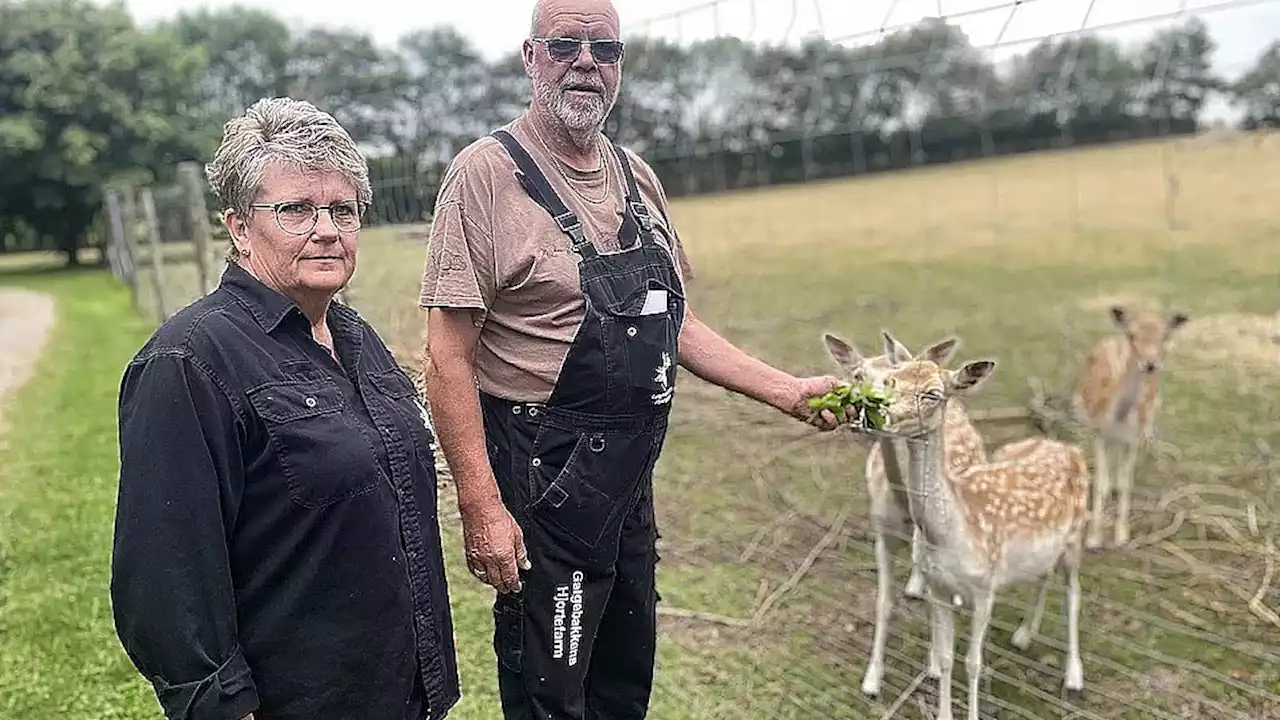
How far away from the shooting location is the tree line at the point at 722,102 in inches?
615

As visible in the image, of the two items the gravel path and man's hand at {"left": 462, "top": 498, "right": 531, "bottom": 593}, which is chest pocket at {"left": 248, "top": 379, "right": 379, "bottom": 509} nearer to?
man's hand at {"left": 462, "top": 498, "right": 531, "bottom": 593}

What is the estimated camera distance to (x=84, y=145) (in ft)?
87.8

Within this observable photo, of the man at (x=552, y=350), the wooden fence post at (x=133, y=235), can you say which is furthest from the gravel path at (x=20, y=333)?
the man at (x=552, y=350)

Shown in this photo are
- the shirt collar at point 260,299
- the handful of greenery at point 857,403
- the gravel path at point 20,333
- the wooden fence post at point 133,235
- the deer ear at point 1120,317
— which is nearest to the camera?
the shirt collar at point 260,299

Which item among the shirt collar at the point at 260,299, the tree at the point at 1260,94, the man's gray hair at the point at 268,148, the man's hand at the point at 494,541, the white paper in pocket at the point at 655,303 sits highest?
the tree at the point at 1260,94

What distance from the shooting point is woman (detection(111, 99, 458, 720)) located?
1.72m

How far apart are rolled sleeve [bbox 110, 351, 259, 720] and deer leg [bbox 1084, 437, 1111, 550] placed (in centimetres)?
497

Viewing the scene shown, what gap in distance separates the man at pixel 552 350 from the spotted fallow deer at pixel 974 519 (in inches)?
44.1

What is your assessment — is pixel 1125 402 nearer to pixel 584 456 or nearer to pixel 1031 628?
pixel 1031 628

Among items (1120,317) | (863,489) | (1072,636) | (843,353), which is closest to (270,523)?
(843,353)

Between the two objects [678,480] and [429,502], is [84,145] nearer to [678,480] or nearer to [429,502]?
[678,480]

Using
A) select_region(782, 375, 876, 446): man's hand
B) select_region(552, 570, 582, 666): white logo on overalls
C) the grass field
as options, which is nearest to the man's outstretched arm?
select_region(782, 375, 876, 446): man's hand

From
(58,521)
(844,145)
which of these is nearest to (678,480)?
(58,521)

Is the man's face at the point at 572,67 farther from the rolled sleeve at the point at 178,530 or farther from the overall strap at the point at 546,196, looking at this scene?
the rolled sleeve at the point at 178,530
